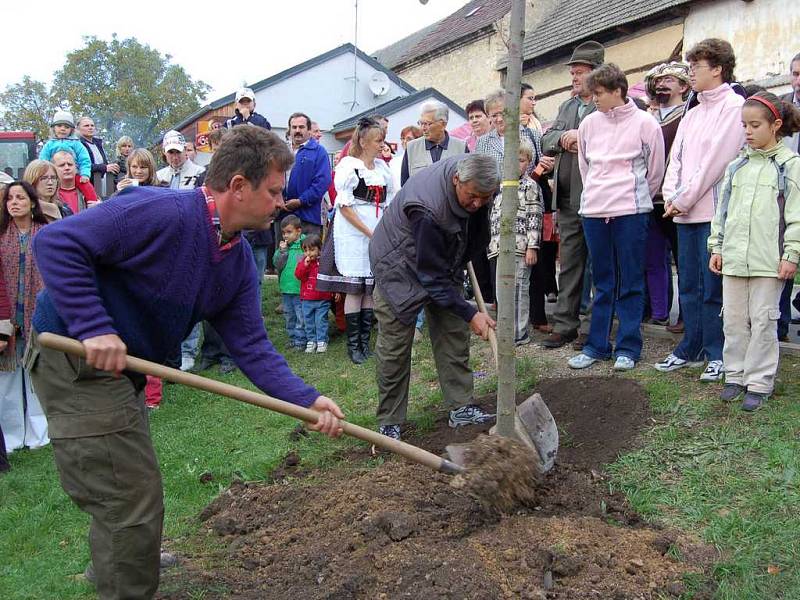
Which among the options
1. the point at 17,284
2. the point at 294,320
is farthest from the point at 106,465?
the point at 294,320

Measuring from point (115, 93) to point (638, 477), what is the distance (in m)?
47.0

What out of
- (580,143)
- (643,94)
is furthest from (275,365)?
(643,94)

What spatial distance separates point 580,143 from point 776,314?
7.09 feet

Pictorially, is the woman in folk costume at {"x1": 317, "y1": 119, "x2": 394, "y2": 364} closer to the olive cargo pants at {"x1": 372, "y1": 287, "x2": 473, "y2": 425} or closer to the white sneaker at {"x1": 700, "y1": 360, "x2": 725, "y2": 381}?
the olive cargo pants at {"x1": 372, "y1": 287, "x2": 473, "y2": 425}

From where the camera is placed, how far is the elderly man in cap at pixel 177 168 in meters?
8.75

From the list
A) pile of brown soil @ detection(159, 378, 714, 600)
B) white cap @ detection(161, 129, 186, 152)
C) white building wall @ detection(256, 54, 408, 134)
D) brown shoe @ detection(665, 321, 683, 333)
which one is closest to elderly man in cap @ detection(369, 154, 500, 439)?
pile of brown soil @ detection(159, 378, 714, 600)

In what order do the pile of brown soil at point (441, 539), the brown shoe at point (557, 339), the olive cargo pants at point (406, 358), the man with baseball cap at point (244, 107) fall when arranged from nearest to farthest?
the pile of brown soil at point (441, 539) → the olive cargo pants at point (406, 358) → the brown shoe at point (557, 339) → the man with baseball cap at point (244, 107)

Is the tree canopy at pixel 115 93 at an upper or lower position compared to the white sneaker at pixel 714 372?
upper

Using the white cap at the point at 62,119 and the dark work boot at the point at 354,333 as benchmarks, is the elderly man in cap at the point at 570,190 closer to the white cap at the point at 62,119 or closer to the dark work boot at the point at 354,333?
the dark work boot at the point at 354,333

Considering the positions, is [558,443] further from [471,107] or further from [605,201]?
[471,107]

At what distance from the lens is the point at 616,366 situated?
6.22 meters

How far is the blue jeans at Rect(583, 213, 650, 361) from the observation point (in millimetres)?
6184

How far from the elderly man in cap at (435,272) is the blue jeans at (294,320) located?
3310mm

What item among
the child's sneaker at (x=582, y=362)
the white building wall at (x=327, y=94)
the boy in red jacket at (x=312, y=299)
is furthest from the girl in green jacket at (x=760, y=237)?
the white building wall at (x=327, y=94)
